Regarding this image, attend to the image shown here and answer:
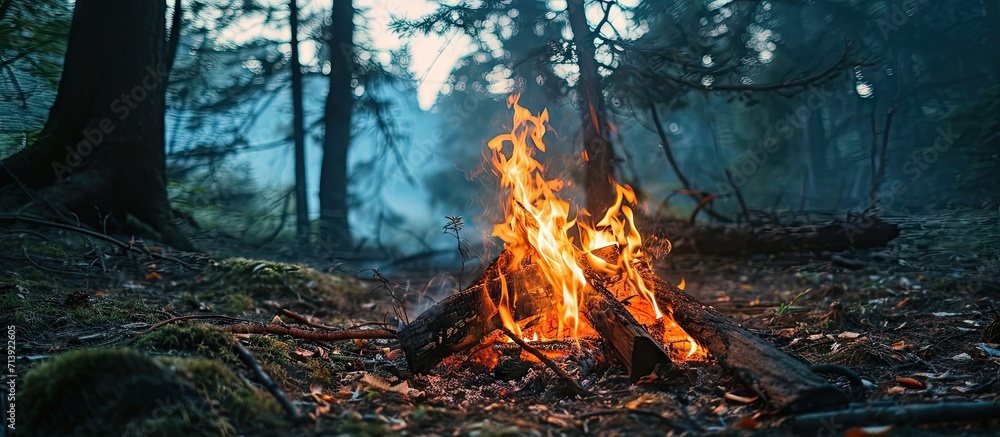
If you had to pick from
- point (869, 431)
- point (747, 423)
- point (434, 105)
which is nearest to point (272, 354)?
point (747, 423)

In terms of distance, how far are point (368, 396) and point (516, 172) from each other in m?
2.13

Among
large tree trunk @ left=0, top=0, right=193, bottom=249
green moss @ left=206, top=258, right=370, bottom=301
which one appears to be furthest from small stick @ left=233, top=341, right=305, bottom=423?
large tree trunk @ left=0, top=0, right=193, bottom=249

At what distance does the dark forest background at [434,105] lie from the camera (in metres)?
6.56

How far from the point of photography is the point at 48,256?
5582mm

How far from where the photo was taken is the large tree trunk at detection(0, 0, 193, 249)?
623 cm

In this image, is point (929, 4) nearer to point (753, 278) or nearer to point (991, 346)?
point (753, 278)

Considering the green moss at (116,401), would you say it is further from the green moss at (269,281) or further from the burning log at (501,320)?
the green moss at (269,281)

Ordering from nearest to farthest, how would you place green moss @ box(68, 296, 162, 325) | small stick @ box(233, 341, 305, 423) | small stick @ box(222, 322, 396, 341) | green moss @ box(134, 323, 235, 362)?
small stick @ box(233, 341, 305, 423), green moss @ box(134, 323, 235, 362), small stick @ box(222, 322, 396, 341), green moss @ box(68, 296, 162, 325)

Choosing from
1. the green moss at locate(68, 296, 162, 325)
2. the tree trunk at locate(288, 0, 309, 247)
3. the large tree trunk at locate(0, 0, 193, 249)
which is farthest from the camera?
the tree trunk at locate(288, 0, 309, 247)

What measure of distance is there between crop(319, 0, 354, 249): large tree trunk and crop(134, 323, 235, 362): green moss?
29.9 ft

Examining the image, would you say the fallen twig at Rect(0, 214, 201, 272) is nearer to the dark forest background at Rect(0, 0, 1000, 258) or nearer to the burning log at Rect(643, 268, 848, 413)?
the dark forest background at Rect(0, 0, 1000, 258)

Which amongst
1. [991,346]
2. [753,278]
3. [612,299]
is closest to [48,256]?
[612,299]

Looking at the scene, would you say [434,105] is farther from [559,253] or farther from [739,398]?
[739,398]

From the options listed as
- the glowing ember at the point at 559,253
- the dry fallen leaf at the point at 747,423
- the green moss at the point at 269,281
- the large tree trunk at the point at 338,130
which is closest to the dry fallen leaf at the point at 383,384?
the glowing ember at the point at 559,253
